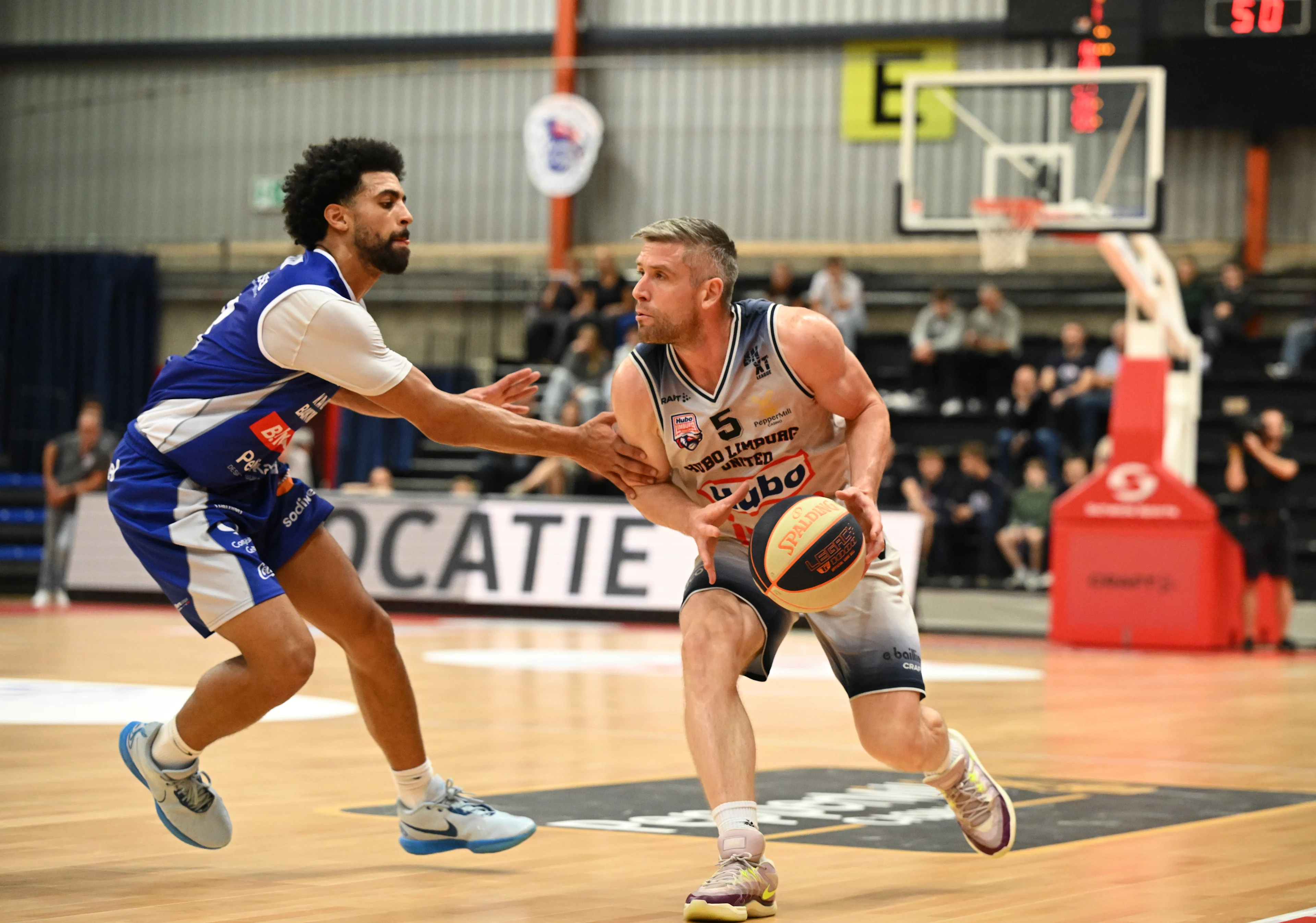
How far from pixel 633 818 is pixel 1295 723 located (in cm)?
494

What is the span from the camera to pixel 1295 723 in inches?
381

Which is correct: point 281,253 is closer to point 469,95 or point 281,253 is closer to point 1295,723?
point 469,95

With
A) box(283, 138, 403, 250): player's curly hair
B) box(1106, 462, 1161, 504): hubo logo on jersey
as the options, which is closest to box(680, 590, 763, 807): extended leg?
box(283, 138, 403, 250): player's curly hair

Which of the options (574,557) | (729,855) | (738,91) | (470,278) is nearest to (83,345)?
(470,278)

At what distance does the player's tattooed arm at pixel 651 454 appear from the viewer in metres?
5.01

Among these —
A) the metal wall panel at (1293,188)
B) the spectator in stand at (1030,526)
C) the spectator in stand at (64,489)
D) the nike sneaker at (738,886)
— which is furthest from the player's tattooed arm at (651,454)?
the metal wall panel at (1293,188)

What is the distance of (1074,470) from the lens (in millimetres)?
18203

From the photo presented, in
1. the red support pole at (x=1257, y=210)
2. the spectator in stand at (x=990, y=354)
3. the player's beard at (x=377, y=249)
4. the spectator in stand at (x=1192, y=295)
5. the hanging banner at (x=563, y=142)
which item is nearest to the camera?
the player's beard at (x=377, y=249)

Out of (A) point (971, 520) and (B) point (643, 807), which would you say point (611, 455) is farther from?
(A) point (971, 520)

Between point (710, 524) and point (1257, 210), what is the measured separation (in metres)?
18.6

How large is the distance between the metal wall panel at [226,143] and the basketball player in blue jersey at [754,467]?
2015 cm

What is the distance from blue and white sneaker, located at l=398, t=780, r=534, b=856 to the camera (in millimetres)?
5250

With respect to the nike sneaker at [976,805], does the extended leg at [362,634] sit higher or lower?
higher

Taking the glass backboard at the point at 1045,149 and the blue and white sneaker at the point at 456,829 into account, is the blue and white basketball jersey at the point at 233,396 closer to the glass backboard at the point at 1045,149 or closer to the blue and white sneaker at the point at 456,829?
the blue and white sneaker at the point at 456,829
